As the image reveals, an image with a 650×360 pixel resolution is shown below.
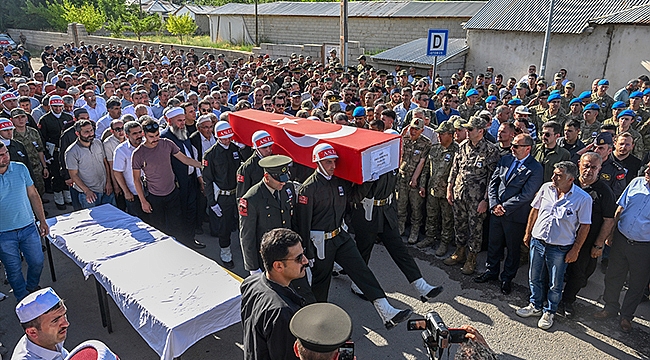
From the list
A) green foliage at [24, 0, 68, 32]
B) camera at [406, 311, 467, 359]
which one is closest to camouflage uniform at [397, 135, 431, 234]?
camera at [406, 311, 467, 359]

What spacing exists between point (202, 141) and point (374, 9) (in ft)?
63.4

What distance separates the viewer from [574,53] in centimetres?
1326

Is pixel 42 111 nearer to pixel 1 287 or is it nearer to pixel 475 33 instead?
pixel 1 287

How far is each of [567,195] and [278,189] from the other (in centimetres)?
252

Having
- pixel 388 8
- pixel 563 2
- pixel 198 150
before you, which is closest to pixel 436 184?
pixel 198 150

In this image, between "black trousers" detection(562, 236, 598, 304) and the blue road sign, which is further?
the blue road sign

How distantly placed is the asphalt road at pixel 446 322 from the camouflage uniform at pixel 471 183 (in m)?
0.50

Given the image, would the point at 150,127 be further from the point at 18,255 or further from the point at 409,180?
the point at 409,180

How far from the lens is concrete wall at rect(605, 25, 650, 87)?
11.5m

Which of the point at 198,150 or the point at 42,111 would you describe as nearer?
the point at 198,150

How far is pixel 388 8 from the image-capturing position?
22.8 meters

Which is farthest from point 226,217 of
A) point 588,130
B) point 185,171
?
point 588,130

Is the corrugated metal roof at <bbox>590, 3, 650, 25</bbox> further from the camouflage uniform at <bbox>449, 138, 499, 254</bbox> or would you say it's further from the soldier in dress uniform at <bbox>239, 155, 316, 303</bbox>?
the soldier in dress uniform at <bbox>239, 155, 316, 303</bbox>

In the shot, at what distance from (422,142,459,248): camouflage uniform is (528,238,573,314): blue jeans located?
1434 mm
